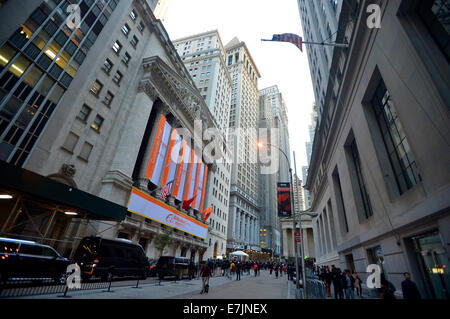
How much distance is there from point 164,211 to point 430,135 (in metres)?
28.7

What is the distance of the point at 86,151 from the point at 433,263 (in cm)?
2768

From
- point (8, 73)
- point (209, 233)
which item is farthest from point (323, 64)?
point (209, 233)

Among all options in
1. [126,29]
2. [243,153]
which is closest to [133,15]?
[126,29]

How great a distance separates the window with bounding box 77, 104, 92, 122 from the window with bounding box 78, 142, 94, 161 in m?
2.65

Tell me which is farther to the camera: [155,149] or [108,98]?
[155,149]

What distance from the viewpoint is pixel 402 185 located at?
12.3 meters

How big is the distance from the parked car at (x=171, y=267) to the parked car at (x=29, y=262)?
28.0ft

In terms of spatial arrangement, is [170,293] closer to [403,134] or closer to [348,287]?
[348,287]

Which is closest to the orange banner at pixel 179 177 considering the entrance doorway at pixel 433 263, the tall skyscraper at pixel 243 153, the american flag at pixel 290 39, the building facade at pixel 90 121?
the building facade at pixel 90 121

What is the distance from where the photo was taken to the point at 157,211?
28.5 m

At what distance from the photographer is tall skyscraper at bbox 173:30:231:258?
183 ft

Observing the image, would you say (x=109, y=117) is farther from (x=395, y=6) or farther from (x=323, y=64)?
(x=323, y=64)

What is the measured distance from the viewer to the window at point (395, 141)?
11.4 m

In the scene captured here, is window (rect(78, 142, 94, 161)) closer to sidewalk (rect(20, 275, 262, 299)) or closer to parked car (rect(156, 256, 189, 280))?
parked car (rect(156, 256, 189, 280))
